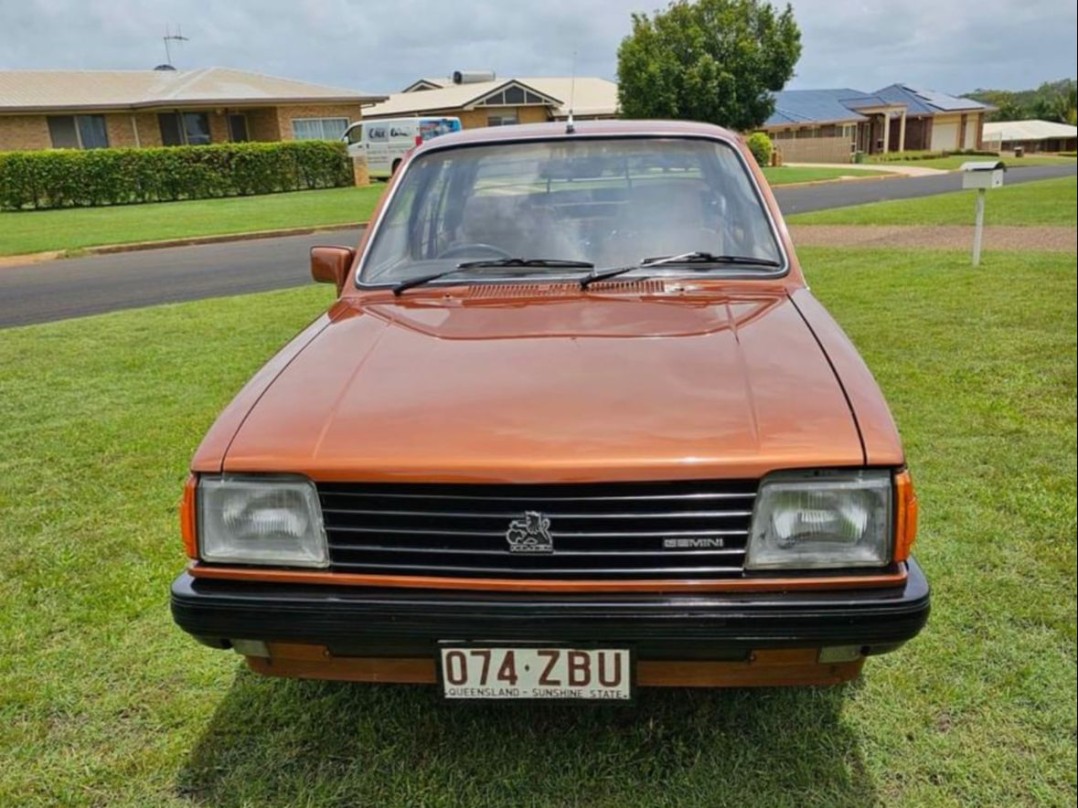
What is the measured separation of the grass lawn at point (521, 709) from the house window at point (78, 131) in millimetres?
25652

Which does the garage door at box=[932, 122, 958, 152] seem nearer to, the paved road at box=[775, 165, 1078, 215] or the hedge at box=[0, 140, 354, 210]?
the paved road at box=[775, 165, 1078, 215]

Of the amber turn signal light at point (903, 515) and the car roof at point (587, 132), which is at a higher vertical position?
the car roof at point (587, 132)

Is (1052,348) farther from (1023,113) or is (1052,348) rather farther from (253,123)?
(1023,113)

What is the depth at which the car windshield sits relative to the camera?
3.16 metres

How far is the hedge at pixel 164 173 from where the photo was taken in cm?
1883

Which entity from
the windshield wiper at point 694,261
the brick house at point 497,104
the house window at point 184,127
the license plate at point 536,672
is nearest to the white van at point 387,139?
the house window at point 184,127

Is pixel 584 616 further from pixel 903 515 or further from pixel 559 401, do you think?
pixel 903 515

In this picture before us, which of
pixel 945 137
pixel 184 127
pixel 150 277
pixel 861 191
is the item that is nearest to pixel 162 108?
pixel 184 127

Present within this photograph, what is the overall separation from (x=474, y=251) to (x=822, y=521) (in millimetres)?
1749

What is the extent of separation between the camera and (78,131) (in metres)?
26.9

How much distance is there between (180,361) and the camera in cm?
689

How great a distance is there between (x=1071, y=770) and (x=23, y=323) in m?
9.19

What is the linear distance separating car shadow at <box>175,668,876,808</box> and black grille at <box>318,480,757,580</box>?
1.41ft

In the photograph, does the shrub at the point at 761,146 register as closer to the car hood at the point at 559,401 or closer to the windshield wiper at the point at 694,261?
the windshield wiper at the point at 694,261
